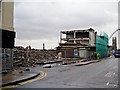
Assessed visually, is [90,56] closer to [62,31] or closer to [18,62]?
[62,31]

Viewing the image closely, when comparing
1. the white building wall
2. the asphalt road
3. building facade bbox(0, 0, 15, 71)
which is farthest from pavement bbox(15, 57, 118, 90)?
the white building wall

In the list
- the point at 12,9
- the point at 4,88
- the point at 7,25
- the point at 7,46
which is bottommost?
the point at 4,88

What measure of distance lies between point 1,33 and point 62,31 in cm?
4883

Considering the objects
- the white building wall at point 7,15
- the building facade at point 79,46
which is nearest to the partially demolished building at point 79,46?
the building facade at point 79,46

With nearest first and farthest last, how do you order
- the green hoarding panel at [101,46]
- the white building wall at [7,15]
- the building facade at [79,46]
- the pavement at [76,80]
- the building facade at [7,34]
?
the pavement at [76,80] < the building facade at [7,34] < the white building wall at [7,15] < the building facade at [79,46] < the green hoarding panel at [101,46]

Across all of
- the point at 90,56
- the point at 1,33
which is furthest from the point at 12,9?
the point at 90,56

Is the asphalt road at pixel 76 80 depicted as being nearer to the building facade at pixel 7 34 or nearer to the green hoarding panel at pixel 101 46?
the building facade at pixel 7 34

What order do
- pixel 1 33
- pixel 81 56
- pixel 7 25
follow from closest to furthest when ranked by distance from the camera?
pixel 1 33 < pixel 7 25 < pixel 81 56

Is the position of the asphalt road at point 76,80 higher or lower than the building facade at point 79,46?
lower

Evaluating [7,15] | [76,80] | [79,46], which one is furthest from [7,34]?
[79,46]

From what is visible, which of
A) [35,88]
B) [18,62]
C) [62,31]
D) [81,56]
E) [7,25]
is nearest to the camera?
[35,88]

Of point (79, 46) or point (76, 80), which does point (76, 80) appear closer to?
point (76, 80)

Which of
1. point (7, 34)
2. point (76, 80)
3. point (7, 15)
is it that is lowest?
point (76, 80)

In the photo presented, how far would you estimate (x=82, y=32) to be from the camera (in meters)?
62.4
